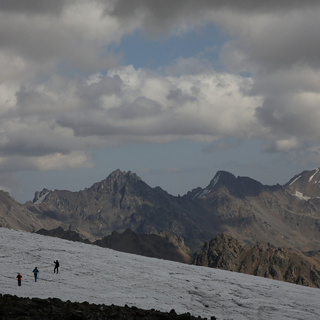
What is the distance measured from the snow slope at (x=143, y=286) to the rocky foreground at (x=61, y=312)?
29.0ft

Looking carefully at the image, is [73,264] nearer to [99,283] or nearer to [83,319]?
[99,283]

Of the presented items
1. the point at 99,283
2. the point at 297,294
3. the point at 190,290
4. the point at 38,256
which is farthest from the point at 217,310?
the point at 38,256

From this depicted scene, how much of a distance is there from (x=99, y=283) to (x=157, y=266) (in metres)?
16.7

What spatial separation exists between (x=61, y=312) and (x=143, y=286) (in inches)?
913

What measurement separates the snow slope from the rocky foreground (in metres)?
8.83

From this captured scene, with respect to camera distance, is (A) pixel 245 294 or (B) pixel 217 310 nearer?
(B) pixel 217 310

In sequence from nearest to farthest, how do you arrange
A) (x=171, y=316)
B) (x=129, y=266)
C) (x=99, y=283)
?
(x=171, y=316)
(x=99, y=283)
(x=129, y=266)

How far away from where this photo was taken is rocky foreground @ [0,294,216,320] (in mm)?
28109

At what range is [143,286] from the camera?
51938 mm

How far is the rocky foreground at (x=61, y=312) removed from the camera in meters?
28.1

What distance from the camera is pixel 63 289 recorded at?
45.5 meters

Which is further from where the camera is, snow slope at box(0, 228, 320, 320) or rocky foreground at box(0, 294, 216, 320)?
snow slope at box(0, 228, 320, 320)

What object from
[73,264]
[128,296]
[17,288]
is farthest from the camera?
[73,264]

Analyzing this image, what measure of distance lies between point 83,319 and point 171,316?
6711 millimetres
